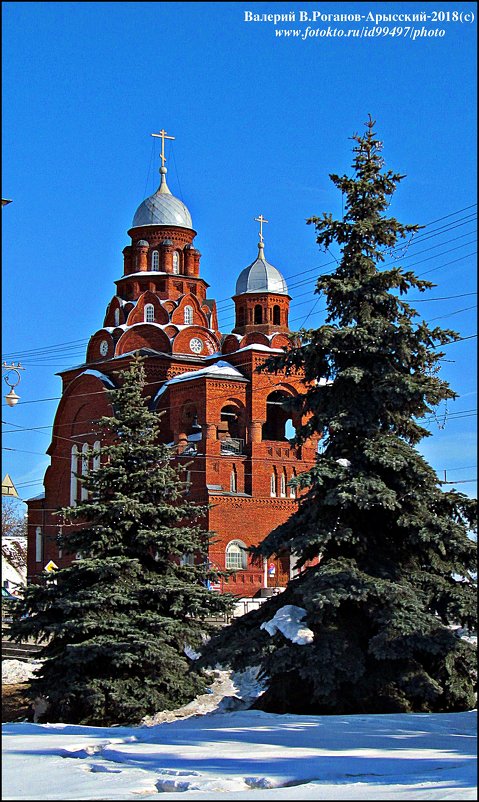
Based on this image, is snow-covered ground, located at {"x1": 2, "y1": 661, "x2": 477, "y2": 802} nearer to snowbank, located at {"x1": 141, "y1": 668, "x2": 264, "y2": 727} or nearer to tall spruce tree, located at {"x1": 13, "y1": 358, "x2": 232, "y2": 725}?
snowbank, located at {"x1": 141, "y1": 668, "x2": 264, "y2": 727}

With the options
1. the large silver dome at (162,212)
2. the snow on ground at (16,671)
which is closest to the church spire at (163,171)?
the large silver dome at (162,212)

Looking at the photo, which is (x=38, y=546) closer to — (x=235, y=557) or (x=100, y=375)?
(x=100, y=375)

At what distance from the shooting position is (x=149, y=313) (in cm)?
4956

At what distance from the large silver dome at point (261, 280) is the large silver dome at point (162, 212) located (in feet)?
14.3

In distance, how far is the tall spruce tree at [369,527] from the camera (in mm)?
14586

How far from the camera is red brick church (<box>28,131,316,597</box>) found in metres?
42.7

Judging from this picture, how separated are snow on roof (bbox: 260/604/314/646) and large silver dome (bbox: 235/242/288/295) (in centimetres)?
3532

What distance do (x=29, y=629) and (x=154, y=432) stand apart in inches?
173

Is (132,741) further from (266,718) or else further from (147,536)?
(147,536)

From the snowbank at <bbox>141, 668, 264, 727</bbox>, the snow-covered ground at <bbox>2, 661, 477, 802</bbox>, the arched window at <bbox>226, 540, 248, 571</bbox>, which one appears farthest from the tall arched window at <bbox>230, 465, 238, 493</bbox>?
the snow-covered ground at <bbox>2, 661, 477, 802</bbox>

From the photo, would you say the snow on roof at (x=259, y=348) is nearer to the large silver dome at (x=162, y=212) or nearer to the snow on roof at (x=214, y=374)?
the snow on roof at (x=214, y=374)

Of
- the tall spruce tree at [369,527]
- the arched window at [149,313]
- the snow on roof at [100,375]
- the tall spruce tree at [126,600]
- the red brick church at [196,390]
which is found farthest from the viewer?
the arched window at [149,313]

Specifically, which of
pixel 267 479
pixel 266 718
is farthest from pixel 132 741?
pixel 267 479

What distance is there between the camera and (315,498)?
15805 millimetres
